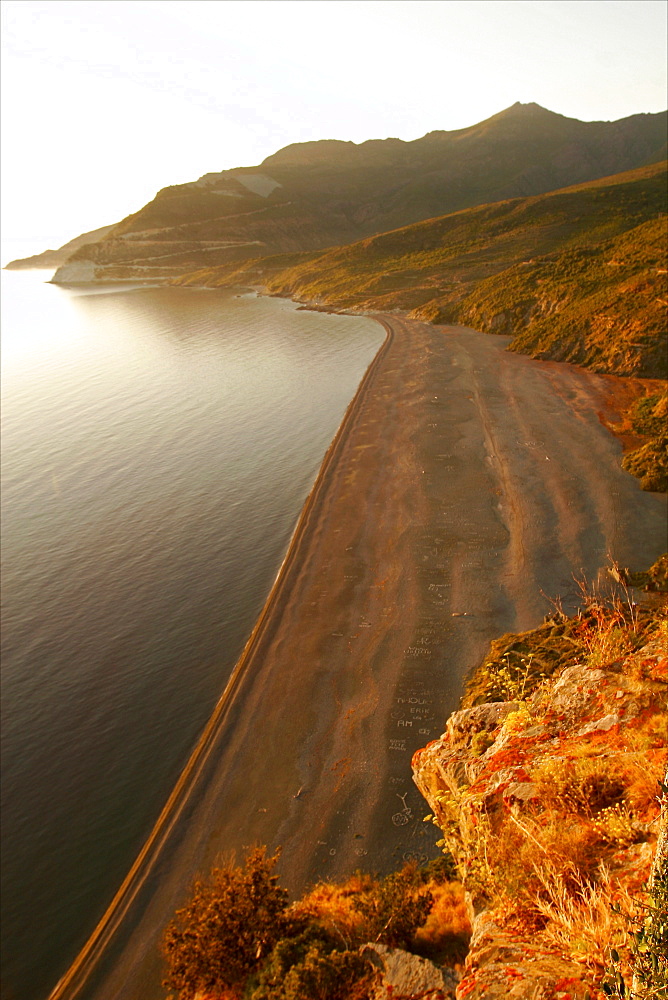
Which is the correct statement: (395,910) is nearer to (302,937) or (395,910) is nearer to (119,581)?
(302,937)

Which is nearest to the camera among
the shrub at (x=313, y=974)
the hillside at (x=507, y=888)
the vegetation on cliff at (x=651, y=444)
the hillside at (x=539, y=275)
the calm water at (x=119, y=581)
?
the hillside at (x=507, y=888)

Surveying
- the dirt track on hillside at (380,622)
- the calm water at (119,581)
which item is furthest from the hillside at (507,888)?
the calm water at (119,581)

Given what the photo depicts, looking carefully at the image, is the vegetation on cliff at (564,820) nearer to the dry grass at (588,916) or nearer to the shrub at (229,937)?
the dry grass at (588,916)

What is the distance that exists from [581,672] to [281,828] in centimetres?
1053

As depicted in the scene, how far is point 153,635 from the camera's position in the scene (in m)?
26.2

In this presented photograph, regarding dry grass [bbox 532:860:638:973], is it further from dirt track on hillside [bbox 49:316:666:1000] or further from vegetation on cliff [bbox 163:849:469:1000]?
dirt track on hillside [bbox 49:316:666:1000]

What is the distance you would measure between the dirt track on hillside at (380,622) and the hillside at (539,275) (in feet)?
42.2

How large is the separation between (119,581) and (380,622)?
1602cm

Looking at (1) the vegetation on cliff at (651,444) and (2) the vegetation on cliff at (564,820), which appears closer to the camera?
(2) the vegetation on cliff at (564,820)

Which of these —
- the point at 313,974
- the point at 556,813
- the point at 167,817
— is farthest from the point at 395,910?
the point at 167,817

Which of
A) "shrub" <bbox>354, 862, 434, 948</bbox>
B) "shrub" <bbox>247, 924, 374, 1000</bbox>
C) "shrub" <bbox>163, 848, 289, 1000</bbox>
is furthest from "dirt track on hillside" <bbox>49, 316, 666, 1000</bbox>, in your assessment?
"shrub" <bbox>247, 924, 374, 1000</bbox>

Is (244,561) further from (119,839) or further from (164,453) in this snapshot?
(164,453)

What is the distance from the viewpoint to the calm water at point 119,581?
1755 cm

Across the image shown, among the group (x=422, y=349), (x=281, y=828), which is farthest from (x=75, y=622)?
(x=422, y=349)
